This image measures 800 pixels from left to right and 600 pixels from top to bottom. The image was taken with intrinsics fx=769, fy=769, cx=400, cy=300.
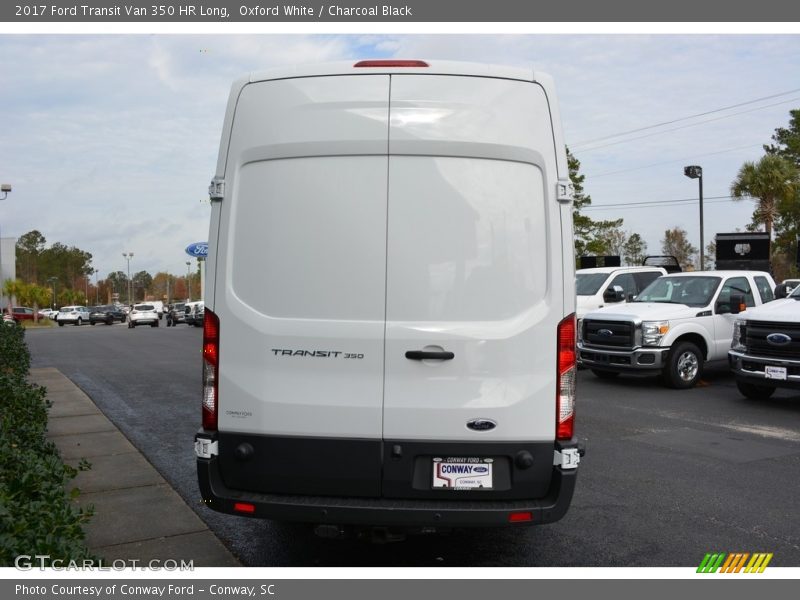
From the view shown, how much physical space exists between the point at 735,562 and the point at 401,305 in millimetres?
2732

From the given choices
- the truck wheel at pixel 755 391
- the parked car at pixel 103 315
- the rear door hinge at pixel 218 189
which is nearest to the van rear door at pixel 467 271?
the rear door hinge at pixel 218 189

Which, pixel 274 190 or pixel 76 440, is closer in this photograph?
pixel 274 190

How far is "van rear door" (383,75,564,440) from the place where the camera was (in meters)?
3.99

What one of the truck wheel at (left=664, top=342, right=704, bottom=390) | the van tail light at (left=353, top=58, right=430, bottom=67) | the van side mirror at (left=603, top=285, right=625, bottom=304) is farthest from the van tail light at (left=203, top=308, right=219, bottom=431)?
the van side mirror at (left=603, top=285, right=625, bottom=304)

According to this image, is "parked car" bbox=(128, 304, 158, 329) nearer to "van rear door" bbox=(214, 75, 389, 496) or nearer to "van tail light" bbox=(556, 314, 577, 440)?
"van rear door" bbox=(214, 75, 389, 496)

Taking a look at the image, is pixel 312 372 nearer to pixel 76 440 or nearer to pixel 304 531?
pixel 304 531

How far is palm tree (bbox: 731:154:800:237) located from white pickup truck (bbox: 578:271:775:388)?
28909mm

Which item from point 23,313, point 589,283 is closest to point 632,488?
point 589,283

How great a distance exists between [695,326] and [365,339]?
993cm

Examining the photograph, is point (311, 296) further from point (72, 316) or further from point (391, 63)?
point (72, 316)

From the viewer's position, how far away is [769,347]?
10.3 m

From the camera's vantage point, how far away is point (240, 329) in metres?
4.11

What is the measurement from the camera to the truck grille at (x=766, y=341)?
1002cm
